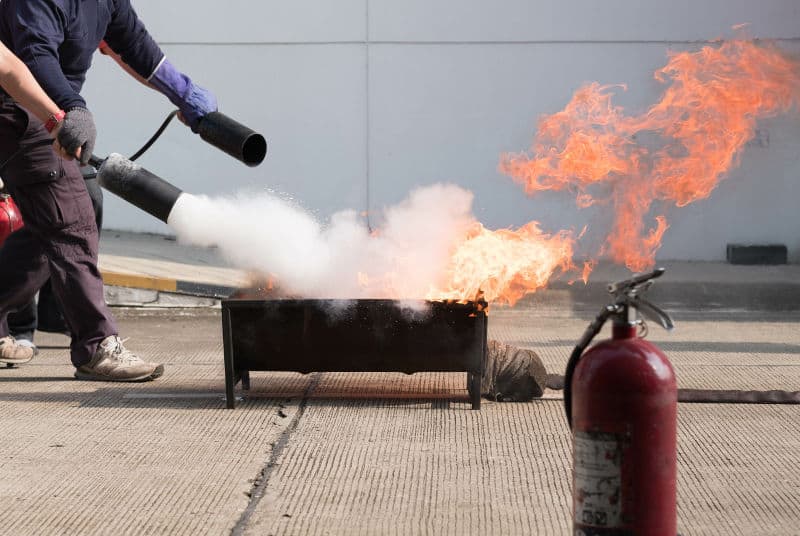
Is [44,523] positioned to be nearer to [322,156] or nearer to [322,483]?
[322,483]

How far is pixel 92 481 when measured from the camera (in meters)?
4.09

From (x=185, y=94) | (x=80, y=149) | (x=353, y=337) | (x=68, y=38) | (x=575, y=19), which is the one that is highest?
(x=575, y=19)

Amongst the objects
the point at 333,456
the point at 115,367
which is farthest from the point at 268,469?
the point at 115,367

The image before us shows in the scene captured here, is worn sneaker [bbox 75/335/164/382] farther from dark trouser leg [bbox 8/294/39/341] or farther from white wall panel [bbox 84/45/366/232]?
white wall panel [bbox 84/45/366/232]

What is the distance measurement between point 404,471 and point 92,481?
1103 millimetres

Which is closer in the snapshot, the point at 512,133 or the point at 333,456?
the point at 333,456

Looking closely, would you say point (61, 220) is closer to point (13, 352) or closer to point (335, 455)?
point (13, 352)

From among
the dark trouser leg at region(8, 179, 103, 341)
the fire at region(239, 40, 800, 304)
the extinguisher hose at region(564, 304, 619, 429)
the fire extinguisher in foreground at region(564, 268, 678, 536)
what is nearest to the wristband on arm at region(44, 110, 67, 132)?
the dark trouser leg at region(8, 179, 103, 341)

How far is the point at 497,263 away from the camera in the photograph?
538 centimetres

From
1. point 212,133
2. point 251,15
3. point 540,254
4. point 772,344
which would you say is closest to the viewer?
point 540,254

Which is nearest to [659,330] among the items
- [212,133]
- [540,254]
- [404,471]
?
[540,254]

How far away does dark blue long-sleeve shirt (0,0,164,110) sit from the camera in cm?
530

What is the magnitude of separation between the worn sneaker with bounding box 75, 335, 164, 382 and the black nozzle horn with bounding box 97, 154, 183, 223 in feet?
2.64

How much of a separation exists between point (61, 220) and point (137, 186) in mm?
499
